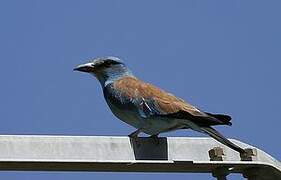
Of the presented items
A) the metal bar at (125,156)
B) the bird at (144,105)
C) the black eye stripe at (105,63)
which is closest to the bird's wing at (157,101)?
the bird at (144,105)

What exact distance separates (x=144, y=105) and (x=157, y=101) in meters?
0.18

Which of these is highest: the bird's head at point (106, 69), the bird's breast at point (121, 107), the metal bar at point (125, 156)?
the bird's head at point (106, 69)

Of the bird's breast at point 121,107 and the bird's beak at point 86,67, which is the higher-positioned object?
the bird's beak at point 86,67

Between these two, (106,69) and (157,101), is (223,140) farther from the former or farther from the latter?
(106,69)

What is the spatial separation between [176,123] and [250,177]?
1.33m

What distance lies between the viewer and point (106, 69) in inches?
188

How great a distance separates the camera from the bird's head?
472cm

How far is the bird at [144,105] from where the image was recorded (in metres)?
4.03

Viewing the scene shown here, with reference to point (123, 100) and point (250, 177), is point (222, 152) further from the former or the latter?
point (123, 100)

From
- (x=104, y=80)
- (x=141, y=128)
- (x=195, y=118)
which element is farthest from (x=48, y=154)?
(x=104, y=80)

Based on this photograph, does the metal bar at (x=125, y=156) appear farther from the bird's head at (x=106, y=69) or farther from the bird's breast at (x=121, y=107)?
the bird's head at (x=106, y=69)

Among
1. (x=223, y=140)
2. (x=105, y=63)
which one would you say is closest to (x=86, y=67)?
(x=105, y=63)

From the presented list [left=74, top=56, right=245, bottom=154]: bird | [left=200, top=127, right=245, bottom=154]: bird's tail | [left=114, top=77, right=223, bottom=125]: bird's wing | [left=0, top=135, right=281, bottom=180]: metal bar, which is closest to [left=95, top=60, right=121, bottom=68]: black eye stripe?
[left=74, top=56, right=245, bottom=154]: bird

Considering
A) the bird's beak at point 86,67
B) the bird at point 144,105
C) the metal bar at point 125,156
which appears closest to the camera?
the metal bar at point 125,156
